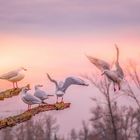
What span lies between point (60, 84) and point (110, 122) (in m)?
0.39

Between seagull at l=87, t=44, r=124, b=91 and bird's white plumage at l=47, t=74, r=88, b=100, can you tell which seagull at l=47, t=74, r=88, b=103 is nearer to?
→ bird's white plumage at l=47, t=74, r=88, b=100

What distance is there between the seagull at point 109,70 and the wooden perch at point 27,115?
0.96 ft

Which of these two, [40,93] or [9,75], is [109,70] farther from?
[9,75]

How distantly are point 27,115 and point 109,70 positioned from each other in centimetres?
55

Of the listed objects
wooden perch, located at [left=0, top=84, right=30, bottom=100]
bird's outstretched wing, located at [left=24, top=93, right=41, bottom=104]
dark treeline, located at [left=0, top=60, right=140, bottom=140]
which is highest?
wooden perch, located at [left=0, top=84, right=30, bottom=100]

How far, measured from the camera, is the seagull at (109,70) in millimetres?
2742

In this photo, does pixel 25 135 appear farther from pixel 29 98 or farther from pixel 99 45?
pixel 99 45

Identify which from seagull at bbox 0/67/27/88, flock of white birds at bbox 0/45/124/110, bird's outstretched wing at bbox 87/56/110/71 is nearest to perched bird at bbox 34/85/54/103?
flock of white birds at bbox 0/45/124/110

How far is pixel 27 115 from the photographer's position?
2.71m

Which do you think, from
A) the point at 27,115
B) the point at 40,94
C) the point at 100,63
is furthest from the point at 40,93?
the point at 100,63

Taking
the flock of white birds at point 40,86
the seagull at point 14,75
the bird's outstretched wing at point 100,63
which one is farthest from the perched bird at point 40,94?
the bird's outstretched wing at point 100,63

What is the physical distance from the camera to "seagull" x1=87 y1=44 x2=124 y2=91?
2.74 meters

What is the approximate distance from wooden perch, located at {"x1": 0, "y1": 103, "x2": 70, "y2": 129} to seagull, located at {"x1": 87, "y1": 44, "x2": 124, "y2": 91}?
293mm

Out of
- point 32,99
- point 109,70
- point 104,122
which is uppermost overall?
point 109,70
